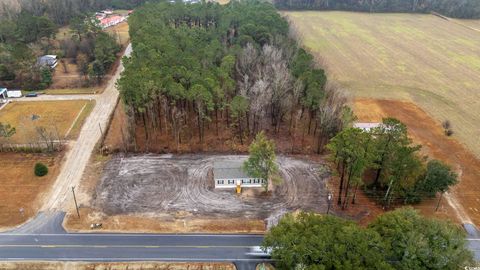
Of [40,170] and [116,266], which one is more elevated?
[40,170]

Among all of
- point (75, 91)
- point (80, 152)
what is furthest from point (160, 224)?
point (75, 91)

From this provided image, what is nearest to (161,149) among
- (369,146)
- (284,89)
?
(284,89)

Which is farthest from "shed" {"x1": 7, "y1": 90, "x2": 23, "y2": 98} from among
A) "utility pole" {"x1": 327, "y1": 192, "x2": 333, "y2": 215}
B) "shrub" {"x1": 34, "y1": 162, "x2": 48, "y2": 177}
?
"utility pole" {"x1": 327, "y1": 192, "x2": 333, "y2": 215}

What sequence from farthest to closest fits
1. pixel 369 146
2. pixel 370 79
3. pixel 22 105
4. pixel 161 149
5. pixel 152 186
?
pixel 370 79 → pixel 22 105 → pixel 161 149 → pixel 152 186 → pixel 369 146

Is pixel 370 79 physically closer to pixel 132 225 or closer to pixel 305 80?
pixel 305 80

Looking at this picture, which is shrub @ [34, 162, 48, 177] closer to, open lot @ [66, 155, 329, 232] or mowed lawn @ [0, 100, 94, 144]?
open lot @ [66, 155, 329, 232]

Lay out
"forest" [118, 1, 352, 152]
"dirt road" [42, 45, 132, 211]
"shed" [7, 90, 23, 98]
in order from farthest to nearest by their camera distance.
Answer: "shed" [7, 90, 23, 98], "forest" [118, 1, 352, 152], "dirt road" [42, 45, 132, 211]

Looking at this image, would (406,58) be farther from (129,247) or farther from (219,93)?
(129,247)
